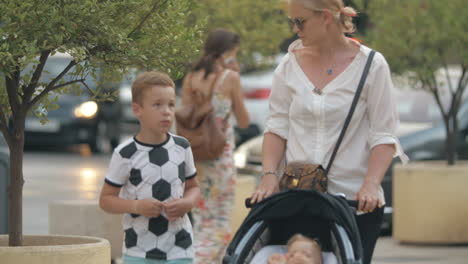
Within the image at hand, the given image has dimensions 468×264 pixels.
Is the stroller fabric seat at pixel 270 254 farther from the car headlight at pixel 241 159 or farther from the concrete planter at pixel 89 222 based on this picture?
the car headlight at pixel 241 159

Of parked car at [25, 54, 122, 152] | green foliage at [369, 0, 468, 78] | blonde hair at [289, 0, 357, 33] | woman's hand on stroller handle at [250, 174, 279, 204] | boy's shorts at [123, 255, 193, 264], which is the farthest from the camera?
parked car at [25, 54, 122, 152]

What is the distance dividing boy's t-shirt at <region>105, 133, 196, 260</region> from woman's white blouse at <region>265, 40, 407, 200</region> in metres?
0.75

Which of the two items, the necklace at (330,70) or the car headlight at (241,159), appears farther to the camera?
the car headlight at (241,159)

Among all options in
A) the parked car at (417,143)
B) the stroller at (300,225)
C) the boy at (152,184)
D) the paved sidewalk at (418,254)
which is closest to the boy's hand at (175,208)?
the boy at (152,184)

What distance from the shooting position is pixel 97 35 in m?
5.00

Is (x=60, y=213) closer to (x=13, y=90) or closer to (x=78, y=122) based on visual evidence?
(x=13, y=90)

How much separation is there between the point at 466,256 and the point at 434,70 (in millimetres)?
1954

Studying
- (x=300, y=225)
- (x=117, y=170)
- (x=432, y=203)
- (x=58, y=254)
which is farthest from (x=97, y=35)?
(x=432, y=203)

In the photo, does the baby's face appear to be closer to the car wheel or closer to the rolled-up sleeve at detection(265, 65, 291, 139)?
the rolled-up sleeve at detection(265, 65, 291, 139)

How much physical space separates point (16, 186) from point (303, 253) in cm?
160

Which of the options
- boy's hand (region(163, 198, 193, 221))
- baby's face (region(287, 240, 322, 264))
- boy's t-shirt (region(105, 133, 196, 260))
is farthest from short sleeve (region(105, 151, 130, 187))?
baby's face (region(287, 240, 322, 264))

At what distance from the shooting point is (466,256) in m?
10.2

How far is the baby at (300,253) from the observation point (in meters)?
4.44

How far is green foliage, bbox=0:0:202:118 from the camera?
4.83 metres
